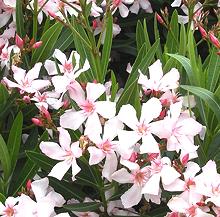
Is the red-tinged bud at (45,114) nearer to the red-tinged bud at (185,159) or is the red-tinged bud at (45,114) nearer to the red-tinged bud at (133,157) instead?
the red-tinged bud at (133,157)

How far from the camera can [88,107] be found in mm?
1479

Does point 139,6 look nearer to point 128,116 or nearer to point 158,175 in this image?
point 128,116

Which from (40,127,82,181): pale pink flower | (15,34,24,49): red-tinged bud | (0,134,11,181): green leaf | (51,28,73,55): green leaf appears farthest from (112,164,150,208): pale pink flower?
(51,28,73,55): green leaf

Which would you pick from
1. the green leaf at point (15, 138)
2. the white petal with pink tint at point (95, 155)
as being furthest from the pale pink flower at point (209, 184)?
the green leaf at point (15, 138)

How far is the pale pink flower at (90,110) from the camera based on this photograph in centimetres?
146

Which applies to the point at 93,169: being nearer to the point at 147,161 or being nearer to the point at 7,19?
the point at 147,161

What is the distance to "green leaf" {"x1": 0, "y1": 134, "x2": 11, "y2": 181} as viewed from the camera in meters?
1.58

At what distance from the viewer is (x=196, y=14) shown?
2092 mm

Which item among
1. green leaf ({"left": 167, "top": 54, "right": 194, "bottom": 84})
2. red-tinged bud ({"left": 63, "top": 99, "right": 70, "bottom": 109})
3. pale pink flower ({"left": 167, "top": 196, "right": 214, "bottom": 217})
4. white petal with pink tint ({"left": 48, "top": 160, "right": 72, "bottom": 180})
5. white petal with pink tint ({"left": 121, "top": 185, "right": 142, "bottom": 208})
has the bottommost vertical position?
white petal with pink tint ({"left": 121, "top": 185, "right": 142, "bottom": 208})

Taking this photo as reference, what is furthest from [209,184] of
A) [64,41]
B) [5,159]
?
[64,41]

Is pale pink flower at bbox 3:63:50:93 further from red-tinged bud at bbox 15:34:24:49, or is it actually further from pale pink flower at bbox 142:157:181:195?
pale pink flower at bbox 142:157:181:195

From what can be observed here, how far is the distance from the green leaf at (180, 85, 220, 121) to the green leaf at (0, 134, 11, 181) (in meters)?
0.50

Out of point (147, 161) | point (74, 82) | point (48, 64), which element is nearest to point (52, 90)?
point (48, 64)

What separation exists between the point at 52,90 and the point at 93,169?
379 millimetres
